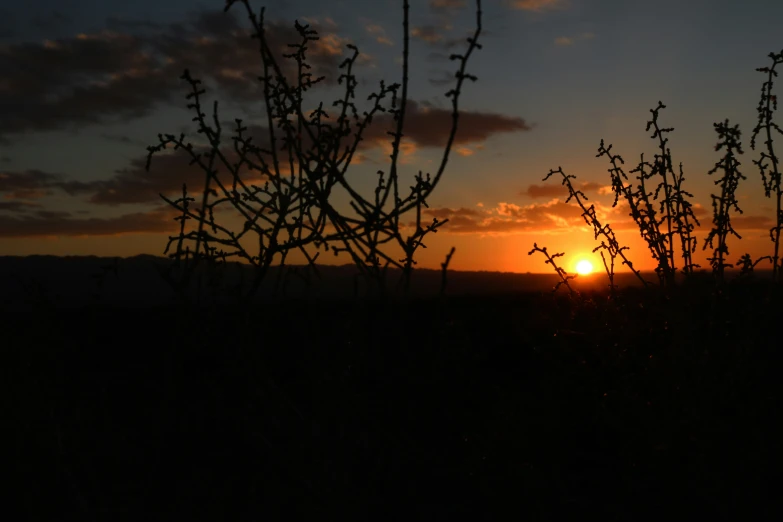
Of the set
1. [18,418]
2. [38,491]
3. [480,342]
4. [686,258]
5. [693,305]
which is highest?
[686,258]

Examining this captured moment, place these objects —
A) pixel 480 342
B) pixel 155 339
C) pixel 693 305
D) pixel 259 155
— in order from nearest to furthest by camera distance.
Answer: pixel 259 155
pixel 693 305
pixel 480 342
pixel 155 339

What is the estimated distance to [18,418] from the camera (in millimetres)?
4160

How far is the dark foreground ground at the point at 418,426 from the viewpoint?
2.50 metres

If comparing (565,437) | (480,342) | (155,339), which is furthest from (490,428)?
(155,339)

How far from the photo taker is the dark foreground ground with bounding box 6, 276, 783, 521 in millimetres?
2504

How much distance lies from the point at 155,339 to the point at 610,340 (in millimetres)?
5924

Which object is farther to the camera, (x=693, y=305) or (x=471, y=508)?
(x=693, y=305)

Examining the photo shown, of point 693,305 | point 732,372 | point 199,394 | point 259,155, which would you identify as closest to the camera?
point 259,155

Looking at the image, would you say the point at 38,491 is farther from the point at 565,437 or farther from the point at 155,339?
the point at 155,339

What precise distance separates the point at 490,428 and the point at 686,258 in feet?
5.48

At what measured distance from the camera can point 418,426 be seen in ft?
11.5

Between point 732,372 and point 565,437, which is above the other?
point 732,372

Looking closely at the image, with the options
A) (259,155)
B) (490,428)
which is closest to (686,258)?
(490,428)

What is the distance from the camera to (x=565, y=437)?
3.58 meters
